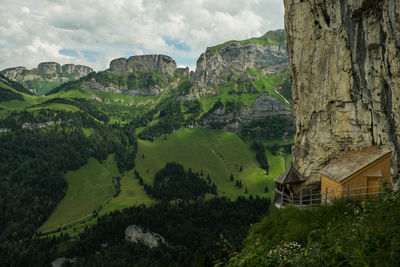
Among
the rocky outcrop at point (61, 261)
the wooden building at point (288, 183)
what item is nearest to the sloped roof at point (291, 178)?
the wooden building at point (288, 183)

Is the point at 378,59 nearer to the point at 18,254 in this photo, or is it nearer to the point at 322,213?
the point at 322,213

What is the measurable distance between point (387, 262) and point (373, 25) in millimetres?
27145

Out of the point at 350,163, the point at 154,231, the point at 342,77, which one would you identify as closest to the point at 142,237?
the point at 154,231

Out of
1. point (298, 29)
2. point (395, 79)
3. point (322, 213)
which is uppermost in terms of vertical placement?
point (298, 29)

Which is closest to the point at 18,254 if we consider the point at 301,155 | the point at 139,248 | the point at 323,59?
the point at 139,248

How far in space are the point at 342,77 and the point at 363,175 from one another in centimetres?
1272

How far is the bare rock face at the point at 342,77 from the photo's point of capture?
23.3 meters

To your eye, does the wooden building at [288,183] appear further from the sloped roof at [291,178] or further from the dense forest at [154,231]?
the dense forest at [154,231]

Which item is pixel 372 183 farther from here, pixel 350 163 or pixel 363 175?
pixel 350 163

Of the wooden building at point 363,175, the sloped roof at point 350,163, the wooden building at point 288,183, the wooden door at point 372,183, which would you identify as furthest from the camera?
the wooden building at point 288,183

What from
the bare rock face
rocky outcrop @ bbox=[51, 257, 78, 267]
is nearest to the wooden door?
the bare rock face

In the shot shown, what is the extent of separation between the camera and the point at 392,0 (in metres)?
20.1

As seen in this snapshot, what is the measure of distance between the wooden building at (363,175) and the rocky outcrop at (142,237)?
423 ft

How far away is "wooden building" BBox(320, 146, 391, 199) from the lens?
84.9 ft
